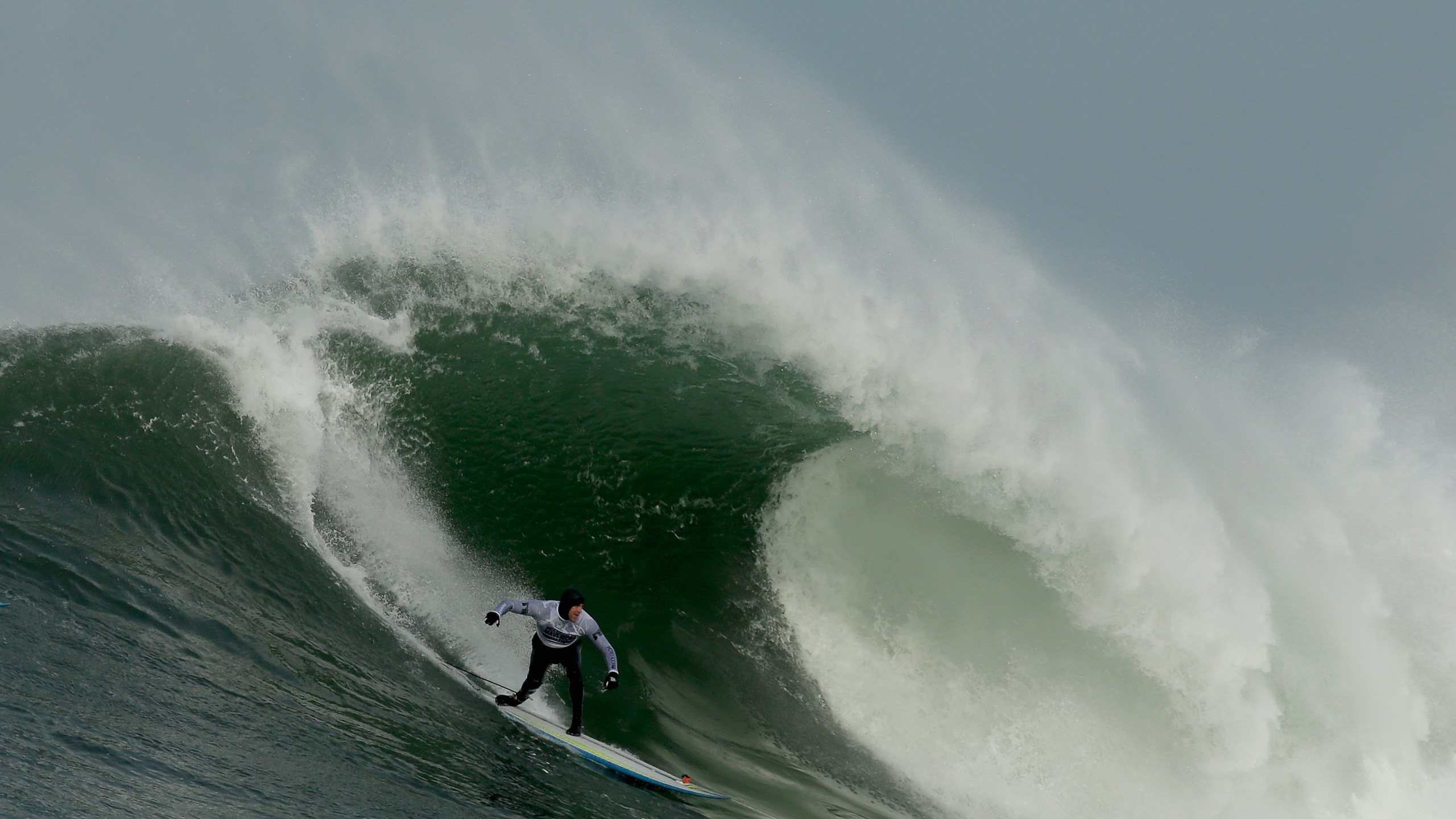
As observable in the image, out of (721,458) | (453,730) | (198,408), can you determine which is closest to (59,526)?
(198,408)

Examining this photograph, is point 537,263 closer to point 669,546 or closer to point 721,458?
point 721,458

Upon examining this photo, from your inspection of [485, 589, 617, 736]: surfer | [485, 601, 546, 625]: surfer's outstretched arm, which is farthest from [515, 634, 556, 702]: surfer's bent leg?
[485, 601, 546, 625]: surfer's outstretched arm

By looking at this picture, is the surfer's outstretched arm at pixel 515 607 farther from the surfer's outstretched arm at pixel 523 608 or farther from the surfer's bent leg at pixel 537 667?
the surfer's bent leg at pixel 537 667

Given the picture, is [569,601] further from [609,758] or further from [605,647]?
[609,758]

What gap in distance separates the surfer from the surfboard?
0.39ft

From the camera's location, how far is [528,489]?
36.2 ft

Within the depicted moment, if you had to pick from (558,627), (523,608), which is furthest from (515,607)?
(558,627)

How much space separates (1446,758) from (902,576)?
6628 mm

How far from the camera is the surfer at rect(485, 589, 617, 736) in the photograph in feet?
26.0

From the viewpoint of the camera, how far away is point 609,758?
307 inches

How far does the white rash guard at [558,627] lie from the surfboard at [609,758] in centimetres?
67

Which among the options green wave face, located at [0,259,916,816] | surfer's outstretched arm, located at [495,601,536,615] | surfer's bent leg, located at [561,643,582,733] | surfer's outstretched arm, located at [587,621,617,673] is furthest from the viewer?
surfer's bent leg, located at [561,643,582,733]

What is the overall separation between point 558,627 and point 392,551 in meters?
3.16

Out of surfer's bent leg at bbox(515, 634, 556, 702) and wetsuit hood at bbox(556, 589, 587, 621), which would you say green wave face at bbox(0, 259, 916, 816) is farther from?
wetsuit hood at bbox(556, 589, 587, 621)
